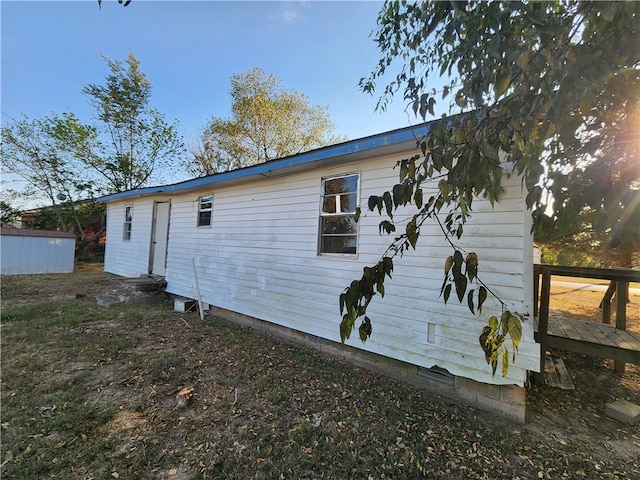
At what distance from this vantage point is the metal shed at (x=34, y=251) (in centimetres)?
1024

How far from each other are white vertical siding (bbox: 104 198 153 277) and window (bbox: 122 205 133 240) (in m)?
0.15

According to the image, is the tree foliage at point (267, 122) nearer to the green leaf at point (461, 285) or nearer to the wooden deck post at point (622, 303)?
the wooden deck post at point (622, 303)

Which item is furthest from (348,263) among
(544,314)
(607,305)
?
(607,305)

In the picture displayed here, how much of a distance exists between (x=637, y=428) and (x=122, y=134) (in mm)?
19755

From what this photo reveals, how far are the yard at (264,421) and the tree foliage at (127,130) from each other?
13.6m

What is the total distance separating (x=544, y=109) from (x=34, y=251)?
1517 cm

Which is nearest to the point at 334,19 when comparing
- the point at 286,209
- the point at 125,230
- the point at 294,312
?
the point at 286,209

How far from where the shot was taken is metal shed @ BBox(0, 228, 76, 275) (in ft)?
33.6

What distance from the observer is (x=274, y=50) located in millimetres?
6004

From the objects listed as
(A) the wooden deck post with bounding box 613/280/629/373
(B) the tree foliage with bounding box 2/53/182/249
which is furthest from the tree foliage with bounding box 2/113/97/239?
(A) the wooden deck post with bounding box 613/280/629/373

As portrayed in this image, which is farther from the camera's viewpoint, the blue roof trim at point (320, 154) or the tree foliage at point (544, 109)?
the blue roof trim at point (320, 154)

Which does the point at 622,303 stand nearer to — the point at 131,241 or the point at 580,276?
the point at 580,276

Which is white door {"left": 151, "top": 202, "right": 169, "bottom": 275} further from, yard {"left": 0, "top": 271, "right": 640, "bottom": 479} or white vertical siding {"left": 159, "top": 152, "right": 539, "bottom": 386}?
yard {"left": 0, "top": 271, "right": 640, "bottom": 479}

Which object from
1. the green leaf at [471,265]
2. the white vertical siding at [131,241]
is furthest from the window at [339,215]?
the white vertical siding at [131,241]
